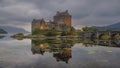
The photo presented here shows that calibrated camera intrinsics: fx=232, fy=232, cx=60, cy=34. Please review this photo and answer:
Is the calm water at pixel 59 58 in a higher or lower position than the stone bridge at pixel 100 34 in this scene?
lower

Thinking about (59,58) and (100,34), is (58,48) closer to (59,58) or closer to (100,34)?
(59,58)

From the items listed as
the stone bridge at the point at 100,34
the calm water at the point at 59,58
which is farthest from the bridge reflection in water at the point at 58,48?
the stone bridge at the point at 100,34

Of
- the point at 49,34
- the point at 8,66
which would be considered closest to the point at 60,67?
the point at 8,66

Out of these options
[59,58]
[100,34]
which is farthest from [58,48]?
[100,34]

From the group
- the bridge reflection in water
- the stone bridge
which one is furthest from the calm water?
the stone bridge

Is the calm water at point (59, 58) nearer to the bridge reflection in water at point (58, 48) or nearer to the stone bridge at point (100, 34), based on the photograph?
the bridge reflection in water at point (58, 48)

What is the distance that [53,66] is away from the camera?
97.1ft

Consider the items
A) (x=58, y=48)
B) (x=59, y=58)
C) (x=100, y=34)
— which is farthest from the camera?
(x=100, y=34)

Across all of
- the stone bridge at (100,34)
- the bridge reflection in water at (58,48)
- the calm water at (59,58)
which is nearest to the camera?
the calm water at (59,58)

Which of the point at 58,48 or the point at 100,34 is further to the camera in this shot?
the point at 100,34

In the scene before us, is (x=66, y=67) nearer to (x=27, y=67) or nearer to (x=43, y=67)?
(x=43, y=67)

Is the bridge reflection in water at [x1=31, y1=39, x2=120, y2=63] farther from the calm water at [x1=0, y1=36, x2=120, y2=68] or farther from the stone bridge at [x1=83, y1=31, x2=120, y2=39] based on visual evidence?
the stone bridge at [x1=83, y1=31, x2=120, y2=39]

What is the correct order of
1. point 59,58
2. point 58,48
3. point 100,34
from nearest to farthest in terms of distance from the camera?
point 59,58, point 58,48, point 100,34

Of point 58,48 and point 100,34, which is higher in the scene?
point 100,34
